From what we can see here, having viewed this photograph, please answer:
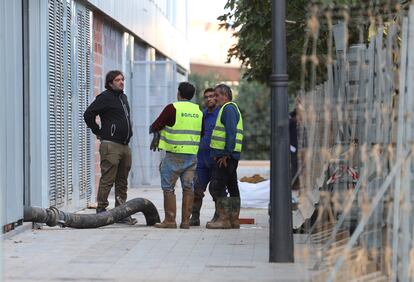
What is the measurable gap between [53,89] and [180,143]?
2.25 m

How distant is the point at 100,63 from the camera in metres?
18.2

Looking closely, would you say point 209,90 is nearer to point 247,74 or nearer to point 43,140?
point 43,140

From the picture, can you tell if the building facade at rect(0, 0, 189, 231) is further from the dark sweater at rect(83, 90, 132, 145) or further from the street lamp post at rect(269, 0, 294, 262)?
the street lamp post at rect(269, 0, 294, 262)

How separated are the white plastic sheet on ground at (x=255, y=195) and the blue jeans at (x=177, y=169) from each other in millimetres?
4225

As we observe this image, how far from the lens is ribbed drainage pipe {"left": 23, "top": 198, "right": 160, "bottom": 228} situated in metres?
12.1

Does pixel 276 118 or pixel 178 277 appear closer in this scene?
pixel 178 277

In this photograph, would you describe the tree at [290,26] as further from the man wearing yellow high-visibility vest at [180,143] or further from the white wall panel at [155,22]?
the white wall panel at [155,22]

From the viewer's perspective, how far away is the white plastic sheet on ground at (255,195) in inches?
668

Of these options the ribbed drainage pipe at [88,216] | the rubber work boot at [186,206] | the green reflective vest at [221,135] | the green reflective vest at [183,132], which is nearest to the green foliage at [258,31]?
the green reflective vest at [221,135]

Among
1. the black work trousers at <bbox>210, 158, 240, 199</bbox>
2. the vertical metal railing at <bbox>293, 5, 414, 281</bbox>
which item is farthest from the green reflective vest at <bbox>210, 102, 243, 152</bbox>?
the vertical metal railing at <bbox>293, 5, 414, 281</bbox>

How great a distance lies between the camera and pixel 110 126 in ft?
43.0

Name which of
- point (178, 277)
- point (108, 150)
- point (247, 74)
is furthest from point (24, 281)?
point (247, 74)

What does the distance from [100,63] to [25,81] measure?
212 inches

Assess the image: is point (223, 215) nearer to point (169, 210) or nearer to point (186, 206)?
point (186, 206)
